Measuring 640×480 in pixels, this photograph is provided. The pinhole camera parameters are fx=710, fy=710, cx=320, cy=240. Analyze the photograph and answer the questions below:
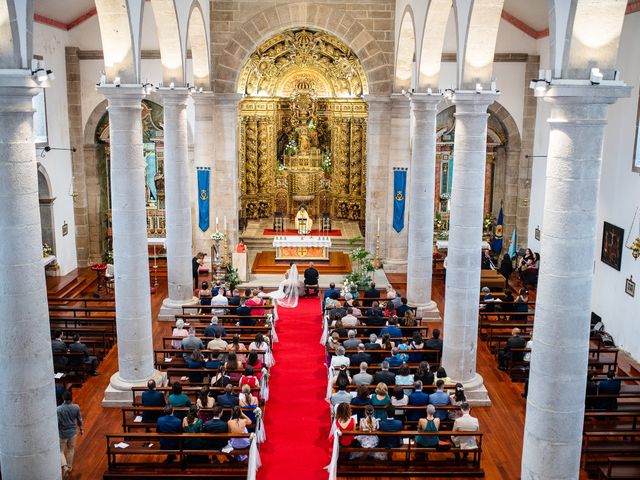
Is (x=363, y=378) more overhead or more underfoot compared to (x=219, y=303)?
more underfoot

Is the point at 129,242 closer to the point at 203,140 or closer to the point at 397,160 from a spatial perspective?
the point at 203,140

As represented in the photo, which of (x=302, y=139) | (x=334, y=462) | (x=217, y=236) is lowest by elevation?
(x=334, y=462)

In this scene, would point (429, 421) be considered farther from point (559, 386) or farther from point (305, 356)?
point (305, 356)

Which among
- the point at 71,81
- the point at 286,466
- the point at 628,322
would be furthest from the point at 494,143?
the point at 286,466

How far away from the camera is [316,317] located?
72.6ft

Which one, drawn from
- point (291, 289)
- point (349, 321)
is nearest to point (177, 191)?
point (291, 289)

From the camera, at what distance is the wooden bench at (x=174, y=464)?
1233 cm

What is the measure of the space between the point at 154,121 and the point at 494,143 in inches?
531

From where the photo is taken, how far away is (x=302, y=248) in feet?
89.9

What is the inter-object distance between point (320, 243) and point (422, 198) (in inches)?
286

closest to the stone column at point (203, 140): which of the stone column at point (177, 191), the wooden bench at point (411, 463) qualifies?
the stone column at point (177, 191)

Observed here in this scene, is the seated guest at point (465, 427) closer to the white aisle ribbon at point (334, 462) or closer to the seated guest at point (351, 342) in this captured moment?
the white aisle ribbon at point (334, 462)

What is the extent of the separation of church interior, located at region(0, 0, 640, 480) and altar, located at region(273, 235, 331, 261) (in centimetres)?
8

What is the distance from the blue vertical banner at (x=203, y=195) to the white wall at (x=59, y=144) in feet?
16.4
